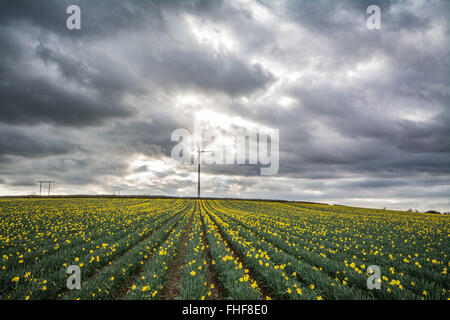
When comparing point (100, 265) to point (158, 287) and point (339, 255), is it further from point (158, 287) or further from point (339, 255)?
point (339, 255)

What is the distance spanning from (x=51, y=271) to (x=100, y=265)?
135 centimetres

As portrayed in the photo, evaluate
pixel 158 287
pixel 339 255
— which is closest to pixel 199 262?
pixel 158 287

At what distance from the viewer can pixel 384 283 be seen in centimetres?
499
